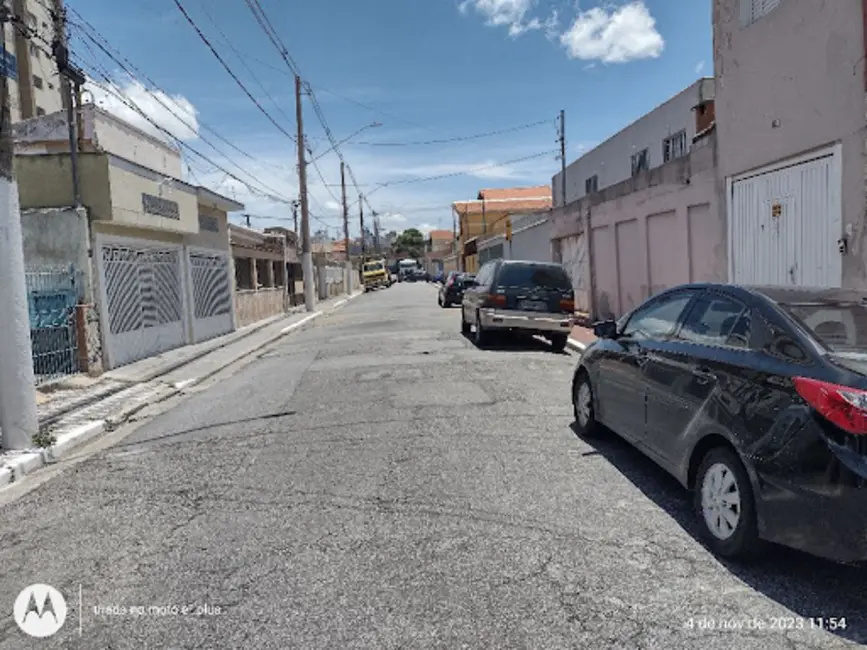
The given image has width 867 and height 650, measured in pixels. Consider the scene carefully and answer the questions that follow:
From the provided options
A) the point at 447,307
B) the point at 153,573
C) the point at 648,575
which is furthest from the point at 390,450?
the point at 447,307

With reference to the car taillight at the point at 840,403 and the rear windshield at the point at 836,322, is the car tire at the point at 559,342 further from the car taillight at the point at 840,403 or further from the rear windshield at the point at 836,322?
the car taillight at the point at 840,403

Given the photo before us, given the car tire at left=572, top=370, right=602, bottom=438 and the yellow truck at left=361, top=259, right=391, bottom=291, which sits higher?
the yellow truck at left=361, top=259, right=391, bottom=291

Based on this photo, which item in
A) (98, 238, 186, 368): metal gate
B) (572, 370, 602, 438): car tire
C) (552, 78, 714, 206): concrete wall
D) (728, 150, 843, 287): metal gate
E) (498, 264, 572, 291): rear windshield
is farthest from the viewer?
(552, 78, 714, 206): concrete wall

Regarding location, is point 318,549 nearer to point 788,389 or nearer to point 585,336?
point 788,389

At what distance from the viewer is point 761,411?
3.58 m

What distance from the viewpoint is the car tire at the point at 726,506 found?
3.62m

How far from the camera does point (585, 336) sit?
603 inches

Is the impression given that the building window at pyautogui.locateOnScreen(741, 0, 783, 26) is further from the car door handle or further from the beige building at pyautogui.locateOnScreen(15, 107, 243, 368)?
the beige building at pyautogui.locateOnScreen(15, 107, 243, 368)

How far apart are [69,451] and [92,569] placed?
3.92 meters

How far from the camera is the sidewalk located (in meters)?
6.96

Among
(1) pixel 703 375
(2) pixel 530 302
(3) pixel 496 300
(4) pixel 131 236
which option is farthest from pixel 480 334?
(1) pixel 703 375

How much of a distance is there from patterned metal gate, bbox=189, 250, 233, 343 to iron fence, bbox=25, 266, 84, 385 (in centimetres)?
608
